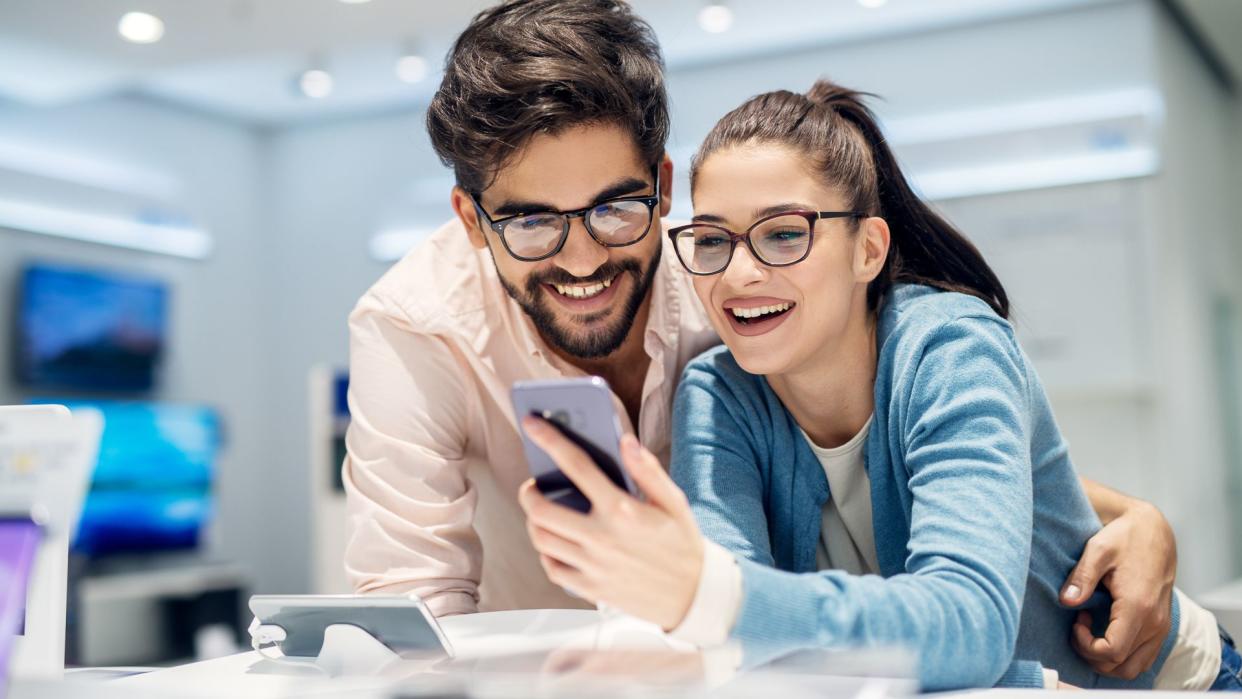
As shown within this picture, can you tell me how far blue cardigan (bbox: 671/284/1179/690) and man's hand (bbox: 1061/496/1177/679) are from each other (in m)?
0.02

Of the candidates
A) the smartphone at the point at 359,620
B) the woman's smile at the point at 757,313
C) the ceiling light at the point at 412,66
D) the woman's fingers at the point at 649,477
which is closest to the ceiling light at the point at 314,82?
the ceiling light at the point at 412,66

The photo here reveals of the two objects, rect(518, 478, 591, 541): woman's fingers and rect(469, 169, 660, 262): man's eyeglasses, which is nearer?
rect(518, 478, 591, 541): woman's fingers

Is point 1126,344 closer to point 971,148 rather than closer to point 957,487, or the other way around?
point 971,148

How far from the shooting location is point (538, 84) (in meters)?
1.52

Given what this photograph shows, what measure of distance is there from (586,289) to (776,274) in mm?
336

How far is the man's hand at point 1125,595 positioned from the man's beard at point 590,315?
2.17ft

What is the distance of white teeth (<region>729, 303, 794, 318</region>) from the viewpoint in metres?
1.33

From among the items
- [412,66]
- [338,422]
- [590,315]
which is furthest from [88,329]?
[590,315]

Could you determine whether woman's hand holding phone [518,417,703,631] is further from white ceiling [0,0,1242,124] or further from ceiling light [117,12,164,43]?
ceiling light [117,12,164,43]

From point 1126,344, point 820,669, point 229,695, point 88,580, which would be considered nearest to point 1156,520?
point 820,669

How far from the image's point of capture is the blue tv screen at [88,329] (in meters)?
5.27

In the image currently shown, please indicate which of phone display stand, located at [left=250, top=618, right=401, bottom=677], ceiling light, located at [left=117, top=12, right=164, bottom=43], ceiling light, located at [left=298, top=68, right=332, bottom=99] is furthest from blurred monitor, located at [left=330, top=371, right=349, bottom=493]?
phone display stand, located at [left=250, top=618, right=401, bottom=677]

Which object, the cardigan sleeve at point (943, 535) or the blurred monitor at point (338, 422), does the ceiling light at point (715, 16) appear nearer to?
the blurred monitor at point (338, 422)

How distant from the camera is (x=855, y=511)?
1.37 metres
